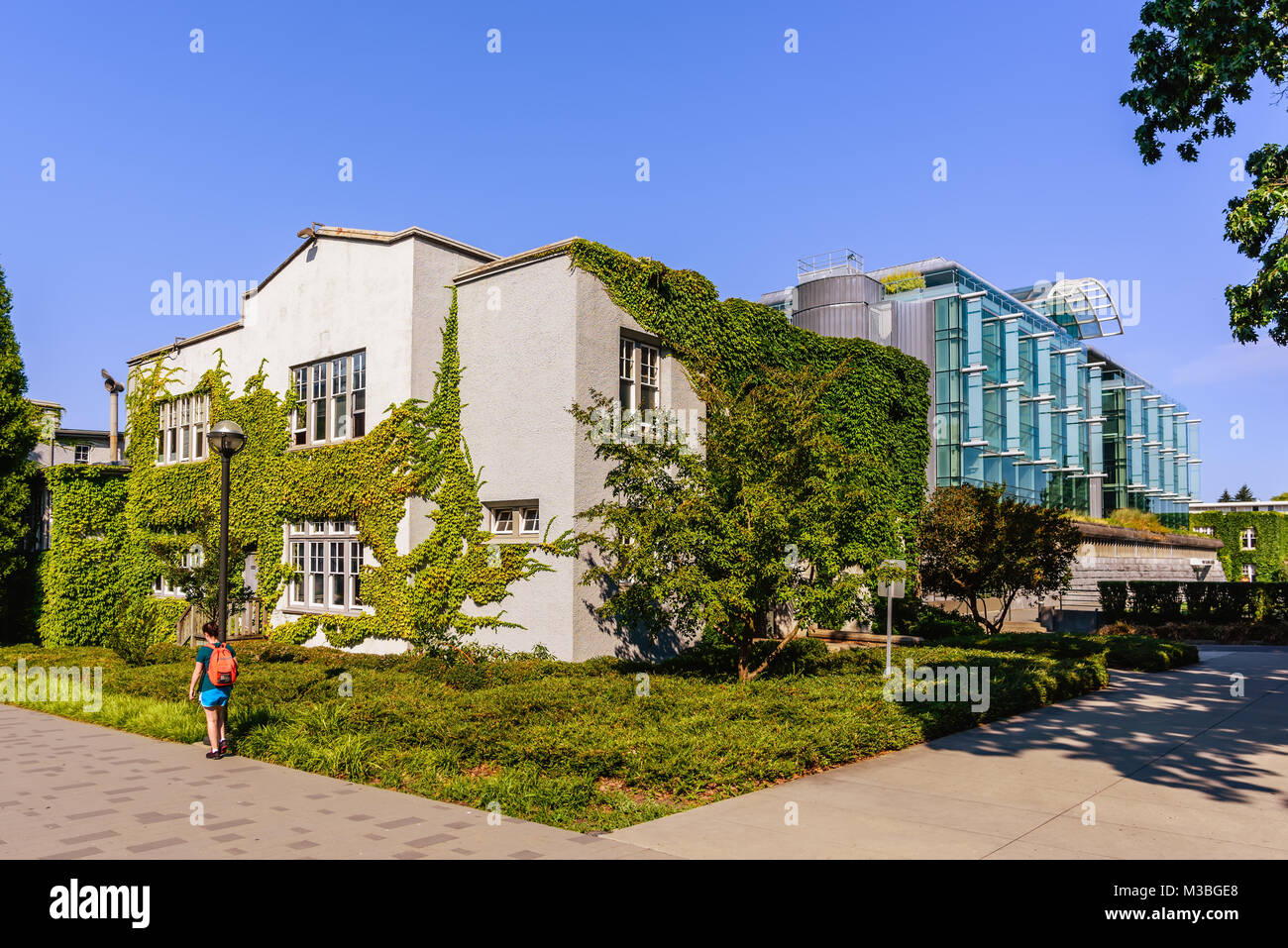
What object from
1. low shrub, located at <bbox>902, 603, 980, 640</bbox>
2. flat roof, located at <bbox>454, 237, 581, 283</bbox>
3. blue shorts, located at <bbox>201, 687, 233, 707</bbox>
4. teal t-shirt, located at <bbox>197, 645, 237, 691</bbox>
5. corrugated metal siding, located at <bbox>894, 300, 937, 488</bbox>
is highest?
corrugated metal siding, located at <bbox>894, 300, 937, 488</bbox>

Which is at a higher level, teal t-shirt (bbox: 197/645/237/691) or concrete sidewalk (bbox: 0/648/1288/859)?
teal t-shirt (bbox: 197/645/237/691)

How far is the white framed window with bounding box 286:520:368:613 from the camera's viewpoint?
19.9 m

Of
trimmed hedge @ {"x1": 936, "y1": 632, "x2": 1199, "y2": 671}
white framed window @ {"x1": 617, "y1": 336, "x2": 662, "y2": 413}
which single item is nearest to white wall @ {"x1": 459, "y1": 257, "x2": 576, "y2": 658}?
white framed window @ {"x1": 617, "y1": 336, "x2": 662, "y2": 413}

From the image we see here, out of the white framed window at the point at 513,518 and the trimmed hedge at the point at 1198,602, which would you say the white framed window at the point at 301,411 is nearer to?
the white framed window at the point at 513,518

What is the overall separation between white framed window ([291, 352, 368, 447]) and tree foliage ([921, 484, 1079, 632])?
48.1 ft

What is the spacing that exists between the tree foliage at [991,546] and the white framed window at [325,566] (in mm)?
14277

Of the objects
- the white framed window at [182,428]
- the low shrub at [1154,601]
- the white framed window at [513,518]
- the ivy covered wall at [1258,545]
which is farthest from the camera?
the ivy covered wall at [1258,545]

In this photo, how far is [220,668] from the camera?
425 inches

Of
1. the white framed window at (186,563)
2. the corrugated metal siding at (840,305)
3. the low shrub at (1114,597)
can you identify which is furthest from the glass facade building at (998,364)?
the white framed window at (186,563)

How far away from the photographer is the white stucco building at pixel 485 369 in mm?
17047

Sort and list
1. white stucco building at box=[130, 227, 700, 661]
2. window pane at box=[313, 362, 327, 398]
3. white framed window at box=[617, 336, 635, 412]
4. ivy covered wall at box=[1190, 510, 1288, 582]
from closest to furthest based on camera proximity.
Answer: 1. white stucco building at box=[130, 227, 700, 661]
2. white framed window at box=[617, 336, 635, 412]
3. window pane at box=[313, 362, 327, 398]
4. ivy covered wall at box=[1190, 510, 1288, 582]

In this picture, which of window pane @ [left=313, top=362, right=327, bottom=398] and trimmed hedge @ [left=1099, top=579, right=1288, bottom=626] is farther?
trimmed hedge @ [left=1099, top=579, right=1288, bottom=626]

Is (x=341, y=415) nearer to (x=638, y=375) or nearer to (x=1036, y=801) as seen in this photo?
(x=638, y=375)

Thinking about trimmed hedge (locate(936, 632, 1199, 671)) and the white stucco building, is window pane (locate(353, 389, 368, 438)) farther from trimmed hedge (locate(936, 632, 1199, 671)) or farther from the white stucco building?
trimmed hedge (locate(936, 632, 1199, 671))
